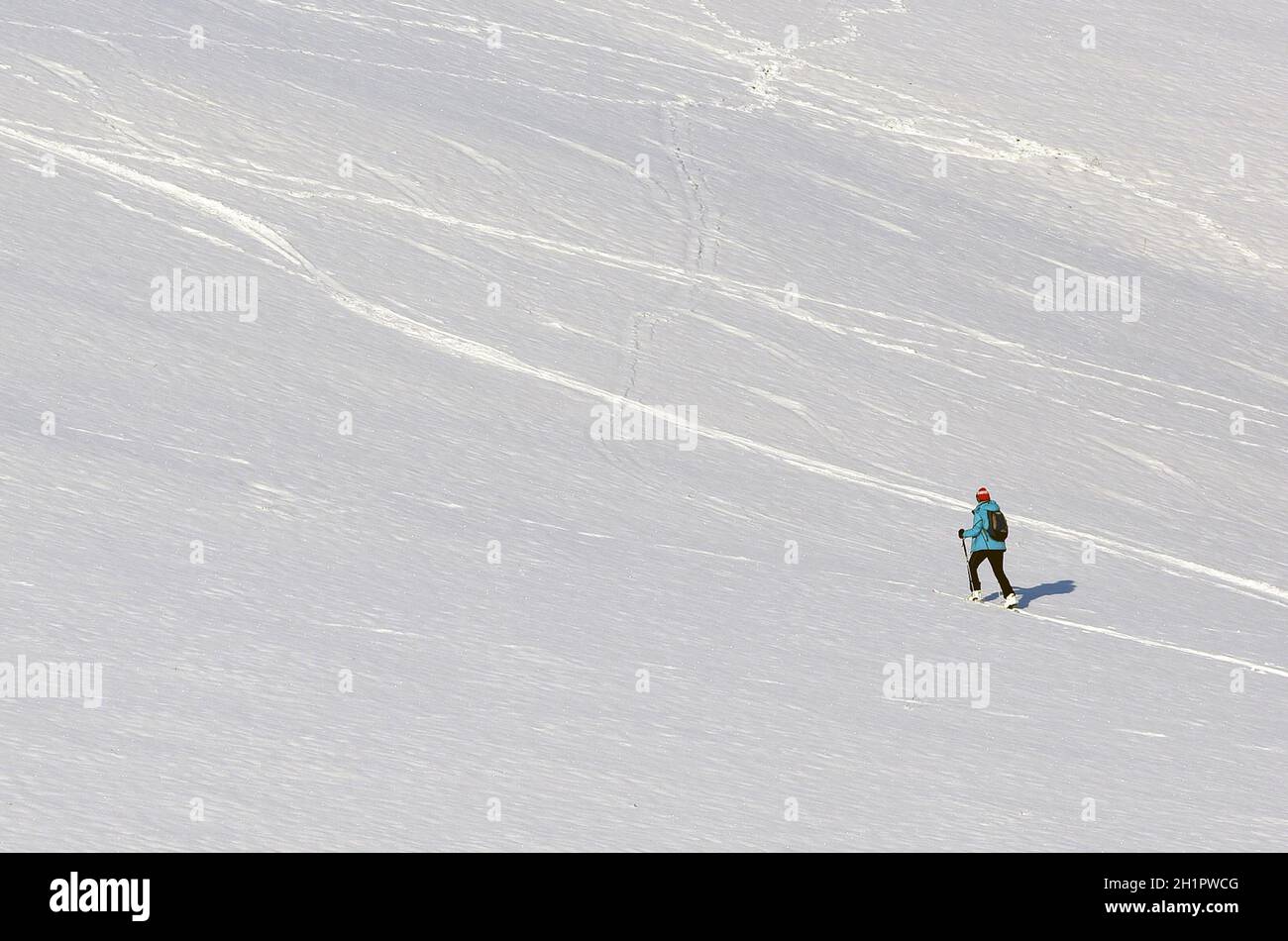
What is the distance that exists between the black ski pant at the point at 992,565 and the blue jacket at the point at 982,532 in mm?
36

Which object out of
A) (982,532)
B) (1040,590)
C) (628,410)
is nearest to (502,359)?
(628,410)

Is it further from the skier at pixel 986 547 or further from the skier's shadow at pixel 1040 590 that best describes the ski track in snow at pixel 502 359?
the skier at pixel 986 547

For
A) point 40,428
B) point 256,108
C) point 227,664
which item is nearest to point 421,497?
point 40,428

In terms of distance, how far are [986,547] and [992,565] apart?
0.17 meters

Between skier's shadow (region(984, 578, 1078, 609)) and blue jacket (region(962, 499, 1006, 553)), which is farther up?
blue jacket (region(962, 499, 1006, 553))

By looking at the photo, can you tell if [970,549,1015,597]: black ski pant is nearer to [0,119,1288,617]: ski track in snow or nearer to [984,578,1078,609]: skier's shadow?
[984,578,1078,609]: skier's shadow

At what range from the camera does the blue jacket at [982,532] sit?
52.1 feet

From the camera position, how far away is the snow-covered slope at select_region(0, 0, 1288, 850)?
11.2m

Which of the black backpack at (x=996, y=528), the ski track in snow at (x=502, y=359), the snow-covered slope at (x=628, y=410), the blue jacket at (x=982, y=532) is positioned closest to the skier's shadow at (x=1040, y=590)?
the snow-covered slope at (x=628, y=410)

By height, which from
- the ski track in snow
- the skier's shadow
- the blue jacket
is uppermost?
the ski track in snow

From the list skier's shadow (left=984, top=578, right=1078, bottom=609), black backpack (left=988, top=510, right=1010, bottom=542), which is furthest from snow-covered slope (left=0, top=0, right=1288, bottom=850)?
black backpack (left=988, top=510, right=1010, bottom=542)

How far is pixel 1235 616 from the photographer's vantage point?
17.1m

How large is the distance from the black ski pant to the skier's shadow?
425mm

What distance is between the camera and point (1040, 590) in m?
16.9
